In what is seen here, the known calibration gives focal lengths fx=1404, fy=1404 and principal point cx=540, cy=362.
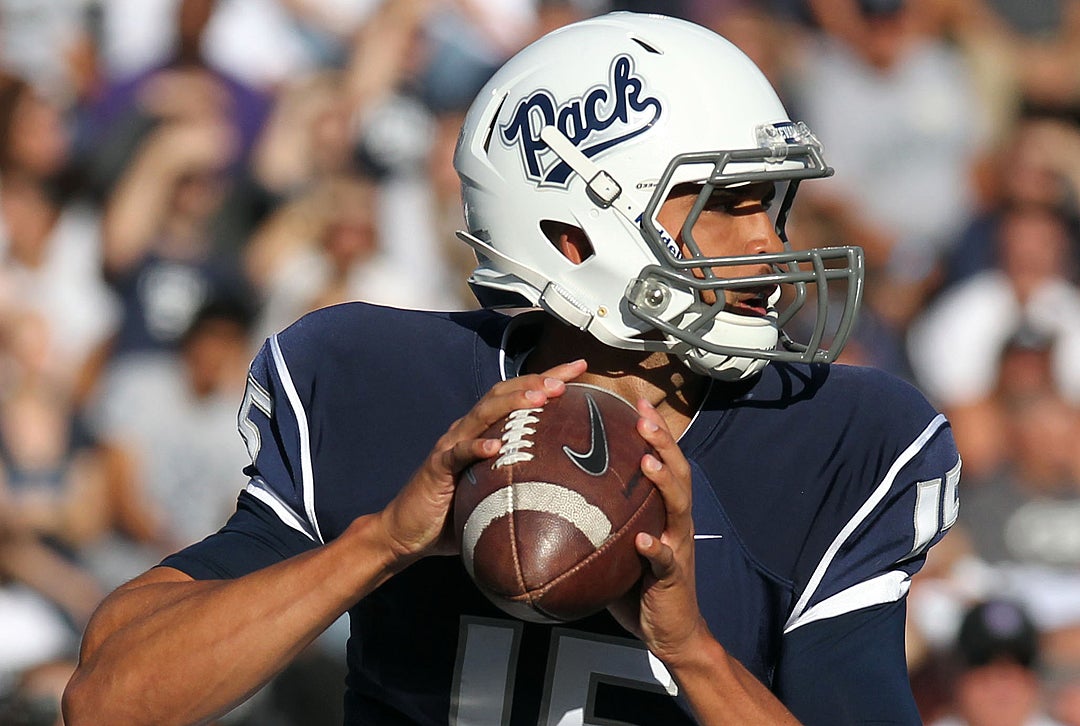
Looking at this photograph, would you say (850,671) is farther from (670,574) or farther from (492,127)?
(492,127)

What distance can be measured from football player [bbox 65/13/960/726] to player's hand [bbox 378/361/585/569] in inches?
4.3

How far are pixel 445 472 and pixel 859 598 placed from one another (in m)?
0.62

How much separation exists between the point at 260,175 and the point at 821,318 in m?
3.15

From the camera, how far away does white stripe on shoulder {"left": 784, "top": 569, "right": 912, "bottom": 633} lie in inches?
73.2

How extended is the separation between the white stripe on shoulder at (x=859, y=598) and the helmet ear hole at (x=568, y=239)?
0.59 meters

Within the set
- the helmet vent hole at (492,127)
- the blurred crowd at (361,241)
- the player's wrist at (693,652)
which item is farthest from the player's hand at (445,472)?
Answer: the blurred crowd at (361,241)

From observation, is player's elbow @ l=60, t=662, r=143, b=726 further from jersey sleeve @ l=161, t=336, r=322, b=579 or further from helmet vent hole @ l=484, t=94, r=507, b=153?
helmet vent hole @ l=484, t=94, r=507, b=153

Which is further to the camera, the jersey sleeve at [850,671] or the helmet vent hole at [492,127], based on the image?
the helmet vent hole at [492,127]

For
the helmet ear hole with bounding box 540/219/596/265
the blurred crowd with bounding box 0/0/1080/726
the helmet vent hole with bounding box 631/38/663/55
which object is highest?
the helmet vent hole with bounding box 631/38/663/55

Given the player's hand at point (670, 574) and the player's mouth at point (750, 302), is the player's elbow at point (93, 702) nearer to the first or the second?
the player's hand at point (670, 574)

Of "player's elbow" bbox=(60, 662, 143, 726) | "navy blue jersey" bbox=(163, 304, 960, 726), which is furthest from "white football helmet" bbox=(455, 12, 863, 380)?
"player's elbow" bbox=(60, 662, 143, 726)

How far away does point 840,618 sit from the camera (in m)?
1.86

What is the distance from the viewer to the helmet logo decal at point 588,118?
1945mm

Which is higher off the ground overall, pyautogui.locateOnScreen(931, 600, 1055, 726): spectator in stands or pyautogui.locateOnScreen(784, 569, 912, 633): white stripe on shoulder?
pyautogui.locateOnScreen(784, 569, 912, 633): white stripe on shoulder
